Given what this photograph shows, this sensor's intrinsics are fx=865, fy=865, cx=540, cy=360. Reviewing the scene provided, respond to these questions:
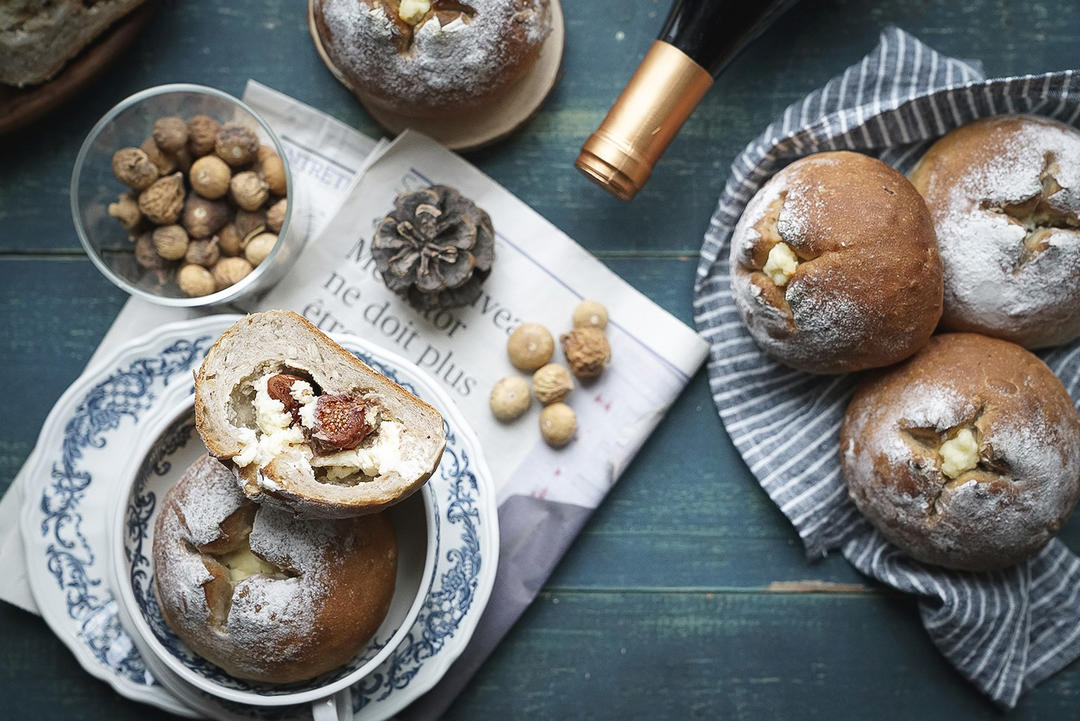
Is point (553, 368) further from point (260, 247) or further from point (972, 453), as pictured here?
point (972, 453)

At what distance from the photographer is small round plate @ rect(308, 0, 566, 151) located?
1.32 metres

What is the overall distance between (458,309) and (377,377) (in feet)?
1.15

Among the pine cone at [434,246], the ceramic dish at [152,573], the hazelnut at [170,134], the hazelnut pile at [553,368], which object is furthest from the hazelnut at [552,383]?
the hazelnut at [170,134]

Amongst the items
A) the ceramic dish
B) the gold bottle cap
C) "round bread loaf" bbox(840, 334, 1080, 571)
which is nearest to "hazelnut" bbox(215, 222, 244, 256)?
the ceramic dish

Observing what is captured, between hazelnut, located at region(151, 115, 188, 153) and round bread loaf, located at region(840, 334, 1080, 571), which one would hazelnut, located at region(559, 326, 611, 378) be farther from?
hazelnut, located at region(151, 115, 188, 153)

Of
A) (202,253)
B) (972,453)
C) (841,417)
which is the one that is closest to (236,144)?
(202,253)

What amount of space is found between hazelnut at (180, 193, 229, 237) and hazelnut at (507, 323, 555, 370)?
1.54ft

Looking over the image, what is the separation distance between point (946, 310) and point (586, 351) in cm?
51

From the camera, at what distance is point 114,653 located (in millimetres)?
1219

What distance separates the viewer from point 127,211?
128cm

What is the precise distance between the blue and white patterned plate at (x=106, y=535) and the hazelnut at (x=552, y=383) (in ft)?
0.53

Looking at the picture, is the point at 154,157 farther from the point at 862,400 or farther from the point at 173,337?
the point at 862,400

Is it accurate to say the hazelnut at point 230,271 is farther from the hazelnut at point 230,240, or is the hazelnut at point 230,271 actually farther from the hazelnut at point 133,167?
the hazelnut at point 133,167

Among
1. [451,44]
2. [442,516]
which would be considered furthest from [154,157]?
[442,516]
